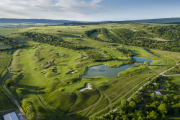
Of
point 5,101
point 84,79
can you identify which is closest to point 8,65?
point 5,101

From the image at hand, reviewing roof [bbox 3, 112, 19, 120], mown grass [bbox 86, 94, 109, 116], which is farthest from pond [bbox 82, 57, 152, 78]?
roof [bbox 3, 112, 19, 120]

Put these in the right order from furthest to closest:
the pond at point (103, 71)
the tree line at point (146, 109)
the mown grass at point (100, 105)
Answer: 1. the pond at point (103, 71)
2. the mown grass at point (100, 105)
3. the tree line at point (146, 109)

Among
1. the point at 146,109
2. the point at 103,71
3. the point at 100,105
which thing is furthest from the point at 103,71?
the point at 146,109

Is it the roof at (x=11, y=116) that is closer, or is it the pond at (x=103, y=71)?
the roof at (x=11, y=116)

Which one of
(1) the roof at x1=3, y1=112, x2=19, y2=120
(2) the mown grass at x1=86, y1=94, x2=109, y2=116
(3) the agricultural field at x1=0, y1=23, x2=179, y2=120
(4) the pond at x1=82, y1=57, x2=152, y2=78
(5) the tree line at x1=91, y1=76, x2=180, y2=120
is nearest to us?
(5) the tree line at x1=91, y1=76, x2=180, y2=120

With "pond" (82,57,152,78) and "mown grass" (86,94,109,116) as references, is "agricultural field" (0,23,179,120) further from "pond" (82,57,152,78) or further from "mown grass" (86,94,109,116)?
"pond" (82,57,152,78)

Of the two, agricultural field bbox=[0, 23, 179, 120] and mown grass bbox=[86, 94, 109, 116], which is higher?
agricultural field bbox=[0, 23, 179, 120]

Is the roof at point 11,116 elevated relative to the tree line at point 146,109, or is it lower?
lower

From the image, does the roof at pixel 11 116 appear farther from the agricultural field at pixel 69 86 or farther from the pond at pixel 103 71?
the pond at pixel 103 71

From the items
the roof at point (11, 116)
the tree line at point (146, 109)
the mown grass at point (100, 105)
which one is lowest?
the mown grass at point (100, 105)

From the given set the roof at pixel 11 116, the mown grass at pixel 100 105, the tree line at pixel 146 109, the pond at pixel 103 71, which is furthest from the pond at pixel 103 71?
the roof at pixel 11 116

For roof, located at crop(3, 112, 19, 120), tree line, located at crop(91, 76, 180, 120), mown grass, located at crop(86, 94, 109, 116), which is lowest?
mown grass, located at crop(86, 94, 109, 116)

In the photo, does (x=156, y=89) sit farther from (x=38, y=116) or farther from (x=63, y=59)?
(x=63, y=59)
